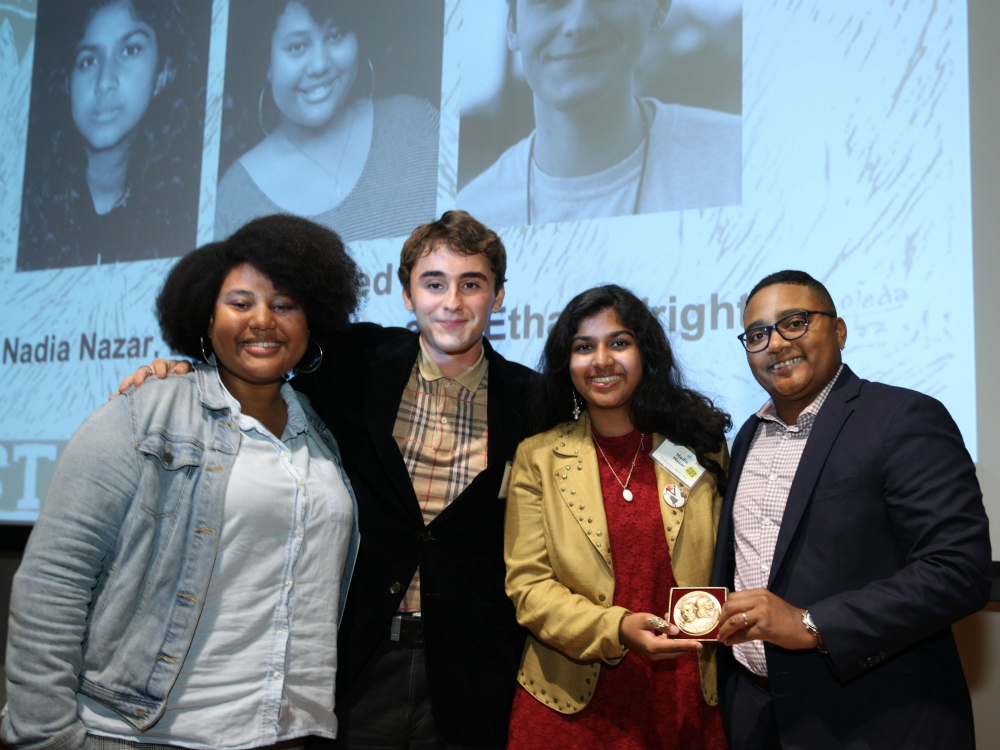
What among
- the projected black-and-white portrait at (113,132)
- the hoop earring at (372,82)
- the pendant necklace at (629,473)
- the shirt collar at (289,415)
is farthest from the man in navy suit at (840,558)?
the projected black-and-white portrait at (113,132)

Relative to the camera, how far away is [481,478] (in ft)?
7.57

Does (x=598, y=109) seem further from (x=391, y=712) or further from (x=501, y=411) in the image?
(x=391, y=712)

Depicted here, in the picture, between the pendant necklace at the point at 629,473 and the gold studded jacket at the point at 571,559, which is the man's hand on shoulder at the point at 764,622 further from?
the pendant necklace at the point at 629,473

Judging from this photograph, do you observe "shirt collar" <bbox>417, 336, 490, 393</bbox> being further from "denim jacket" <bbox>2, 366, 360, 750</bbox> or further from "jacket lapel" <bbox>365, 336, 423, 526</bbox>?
"denim jacket" <bbox>2, 366, 360, 750</bbox>

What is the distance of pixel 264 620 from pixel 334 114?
8.07 ft

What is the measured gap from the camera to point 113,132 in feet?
13.5

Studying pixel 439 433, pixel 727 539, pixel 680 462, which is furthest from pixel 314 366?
pixel 727 539

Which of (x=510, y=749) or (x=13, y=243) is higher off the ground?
(x=13, y=243)

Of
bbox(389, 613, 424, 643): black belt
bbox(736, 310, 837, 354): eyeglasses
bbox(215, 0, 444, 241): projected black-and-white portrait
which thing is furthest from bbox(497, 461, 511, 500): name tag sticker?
bbox(215, 0, 444, 241): projected black-and-white portrait

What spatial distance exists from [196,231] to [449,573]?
7.89ft

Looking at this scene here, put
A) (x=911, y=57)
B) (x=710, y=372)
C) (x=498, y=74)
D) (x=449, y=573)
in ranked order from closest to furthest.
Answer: (x=449, y=573)
(x=911, y=57)
(x=710, y=372)
(x=498, y=74)

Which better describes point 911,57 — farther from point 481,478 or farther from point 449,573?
point 449,573

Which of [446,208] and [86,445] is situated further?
[446,208]

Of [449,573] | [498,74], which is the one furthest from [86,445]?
[498,74]
